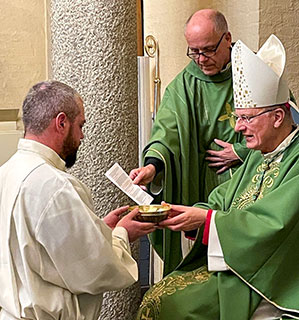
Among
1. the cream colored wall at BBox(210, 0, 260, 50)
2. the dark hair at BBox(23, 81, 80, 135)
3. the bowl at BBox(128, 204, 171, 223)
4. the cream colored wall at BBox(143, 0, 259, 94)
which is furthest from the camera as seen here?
the cream colored wall at BBox(143, 0, 259, 94)

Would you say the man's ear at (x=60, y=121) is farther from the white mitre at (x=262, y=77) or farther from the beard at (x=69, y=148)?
the white mitre at (x=262, y=77)

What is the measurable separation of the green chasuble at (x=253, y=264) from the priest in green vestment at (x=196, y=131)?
0.81m

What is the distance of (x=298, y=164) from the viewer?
3.46m

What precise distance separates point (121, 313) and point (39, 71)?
269 centimetres

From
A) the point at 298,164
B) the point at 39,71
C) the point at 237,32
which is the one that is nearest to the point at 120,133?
the point at 298,164

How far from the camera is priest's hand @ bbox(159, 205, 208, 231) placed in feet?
11.5

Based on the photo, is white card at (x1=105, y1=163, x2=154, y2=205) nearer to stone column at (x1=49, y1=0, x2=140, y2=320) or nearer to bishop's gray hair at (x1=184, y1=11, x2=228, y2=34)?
stone column at (x1=49, y1=0, x2=140, y2=320)

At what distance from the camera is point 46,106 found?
10.2ft

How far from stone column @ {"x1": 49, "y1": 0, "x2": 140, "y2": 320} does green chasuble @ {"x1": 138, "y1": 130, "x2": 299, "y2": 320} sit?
69cm

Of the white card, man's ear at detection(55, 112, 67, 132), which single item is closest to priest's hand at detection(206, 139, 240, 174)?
the white card

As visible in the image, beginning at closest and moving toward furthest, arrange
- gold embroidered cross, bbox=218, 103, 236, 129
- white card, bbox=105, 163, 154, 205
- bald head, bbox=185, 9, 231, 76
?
white card, bbox=105, 163, 154, 205 < bald head, bbox=185, 9, 231, 76 < gold embroidered cross, bbox=218, 103, 236, 129

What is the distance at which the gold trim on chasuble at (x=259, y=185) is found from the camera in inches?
141

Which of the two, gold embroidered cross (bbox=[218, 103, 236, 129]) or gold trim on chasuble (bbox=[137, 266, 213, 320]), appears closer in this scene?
gold trim on chasuble (bbox=[137, 266, 213, 320])

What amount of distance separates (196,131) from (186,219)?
1062 mm
